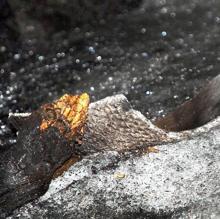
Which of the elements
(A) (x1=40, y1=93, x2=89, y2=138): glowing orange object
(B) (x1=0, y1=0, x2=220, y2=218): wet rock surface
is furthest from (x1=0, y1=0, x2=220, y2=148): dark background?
(A) (x1=40, y1=93, x2=89, y2=138): glowing orange object

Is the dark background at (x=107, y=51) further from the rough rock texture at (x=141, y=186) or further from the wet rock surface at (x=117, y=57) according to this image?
the rough rock texture at (x=141, y=186)

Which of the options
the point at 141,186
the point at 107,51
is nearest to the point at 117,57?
the point at 107,51

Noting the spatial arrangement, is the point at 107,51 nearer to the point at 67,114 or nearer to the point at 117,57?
the point at 117,57

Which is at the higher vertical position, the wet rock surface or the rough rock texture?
the rough rock texture

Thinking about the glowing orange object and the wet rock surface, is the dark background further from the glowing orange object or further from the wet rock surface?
the glowing orange object

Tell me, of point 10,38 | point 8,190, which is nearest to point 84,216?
point 8,190

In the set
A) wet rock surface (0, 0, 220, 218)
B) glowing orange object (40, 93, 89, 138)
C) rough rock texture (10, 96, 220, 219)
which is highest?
glowing orange object (40, 93, 89, 138)

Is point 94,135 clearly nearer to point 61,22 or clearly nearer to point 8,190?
point 8,190

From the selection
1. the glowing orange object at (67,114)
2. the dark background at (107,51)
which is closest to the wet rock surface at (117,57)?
the dark background at (107,51)
